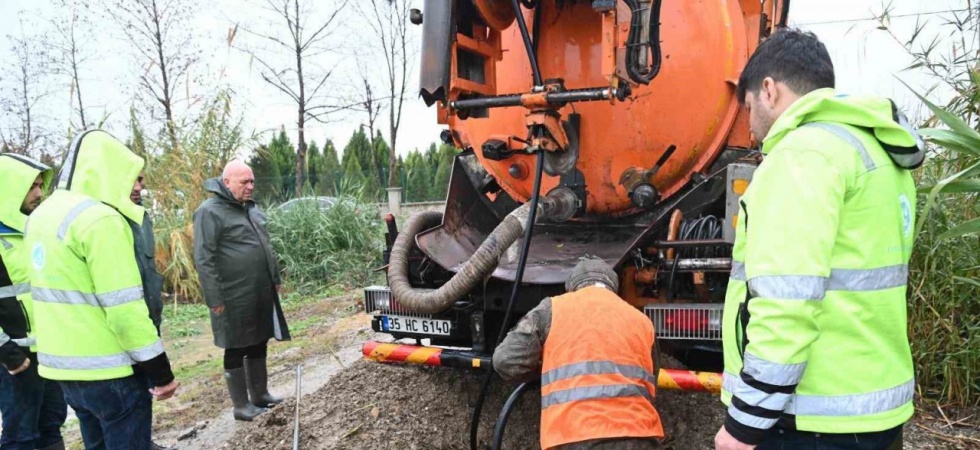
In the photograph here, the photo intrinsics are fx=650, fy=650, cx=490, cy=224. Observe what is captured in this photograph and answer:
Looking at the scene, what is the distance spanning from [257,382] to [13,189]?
6.60 ft

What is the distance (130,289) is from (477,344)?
1.69m

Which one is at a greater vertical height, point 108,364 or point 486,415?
point 108,364

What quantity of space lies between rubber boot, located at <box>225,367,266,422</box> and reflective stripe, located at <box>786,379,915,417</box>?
3.81m

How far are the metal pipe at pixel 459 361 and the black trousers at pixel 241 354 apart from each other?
1181mm

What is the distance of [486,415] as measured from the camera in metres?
3.74

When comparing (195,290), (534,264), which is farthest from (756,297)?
(195,290)

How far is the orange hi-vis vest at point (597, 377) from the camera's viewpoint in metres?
2.12

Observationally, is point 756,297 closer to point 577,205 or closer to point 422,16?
point 577,205

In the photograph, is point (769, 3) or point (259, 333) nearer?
point (769, 3)

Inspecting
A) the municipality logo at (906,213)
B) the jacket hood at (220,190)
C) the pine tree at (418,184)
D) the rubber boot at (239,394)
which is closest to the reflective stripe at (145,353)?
the rubber boot at (239,394)

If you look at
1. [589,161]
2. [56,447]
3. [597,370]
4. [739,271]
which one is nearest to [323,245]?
[56,447]

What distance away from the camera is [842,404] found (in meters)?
1.56

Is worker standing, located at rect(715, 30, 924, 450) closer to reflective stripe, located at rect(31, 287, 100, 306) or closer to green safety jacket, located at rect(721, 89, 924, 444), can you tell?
green safety jacket, located at rect(721, 89, 924, 444)

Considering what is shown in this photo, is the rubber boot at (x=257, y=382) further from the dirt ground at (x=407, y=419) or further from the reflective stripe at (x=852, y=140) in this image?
the reflective stripe at (x=852, y=140)
